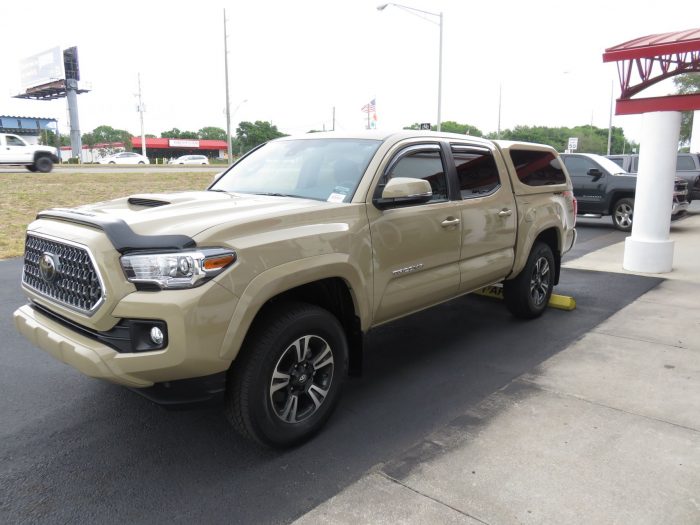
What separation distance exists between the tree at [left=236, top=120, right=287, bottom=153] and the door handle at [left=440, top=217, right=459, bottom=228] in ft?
262

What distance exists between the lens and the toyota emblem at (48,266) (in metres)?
3.11

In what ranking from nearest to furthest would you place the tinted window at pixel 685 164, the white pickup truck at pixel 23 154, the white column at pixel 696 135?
the tinted window at pixel 685 164, the white pickup truck at pixel 23 154, the white column at pixel 696 135

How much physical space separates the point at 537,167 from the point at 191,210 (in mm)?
3898

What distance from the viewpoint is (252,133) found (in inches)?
3290

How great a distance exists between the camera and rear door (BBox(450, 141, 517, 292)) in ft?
14.9

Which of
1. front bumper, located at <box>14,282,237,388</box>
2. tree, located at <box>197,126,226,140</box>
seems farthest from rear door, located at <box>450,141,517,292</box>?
tree, located at <box>197,126,226,140</box>

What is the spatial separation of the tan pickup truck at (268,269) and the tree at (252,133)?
261 feet

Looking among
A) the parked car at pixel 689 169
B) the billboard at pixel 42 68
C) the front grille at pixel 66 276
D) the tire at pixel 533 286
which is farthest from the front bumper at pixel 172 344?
the billboard at pixel 42 68

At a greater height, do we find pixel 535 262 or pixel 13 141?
pixel 13 141

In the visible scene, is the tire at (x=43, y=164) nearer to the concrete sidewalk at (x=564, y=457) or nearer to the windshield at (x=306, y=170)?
the windshield at (x=306, y=170)

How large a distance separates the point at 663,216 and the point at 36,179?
18598 millimetres

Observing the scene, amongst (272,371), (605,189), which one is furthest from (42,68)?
(272,371)

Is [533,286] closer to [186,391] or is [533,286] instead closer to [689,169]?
[186,391]

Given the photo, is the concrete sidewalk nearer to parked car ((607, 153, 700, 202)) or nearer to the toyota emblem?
the toyota emblem
